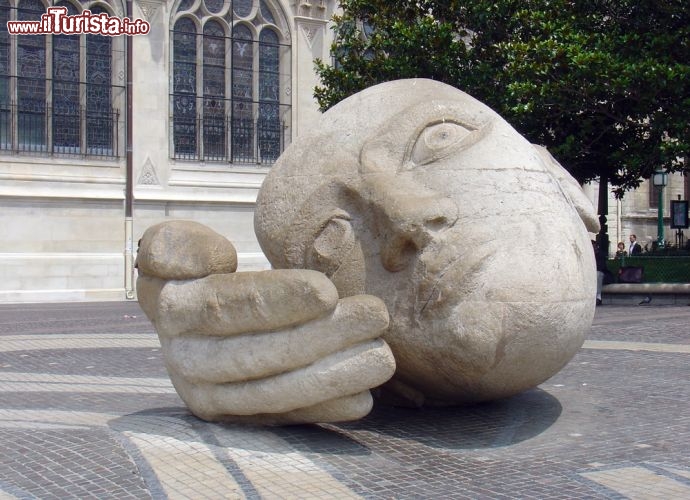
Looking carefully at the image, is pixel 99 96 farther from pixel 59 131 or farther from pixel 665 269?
pixel 665 269

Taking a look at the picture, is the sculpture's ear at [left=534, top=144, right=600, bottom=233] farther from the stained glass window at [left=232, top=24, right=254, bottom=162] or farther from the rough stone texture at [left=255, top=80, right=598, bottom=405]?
the stained glass window at [left=232, top=24, right=254, bottom=162]

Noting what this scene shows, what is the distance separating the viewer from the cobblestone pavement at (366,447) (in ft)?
17.9

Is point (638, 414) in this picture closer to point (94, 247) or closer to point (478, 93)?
point (478, 93)

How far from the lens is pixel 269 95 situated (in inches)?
1125

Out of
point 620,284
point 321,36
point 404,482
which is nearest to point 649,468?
point 404,482

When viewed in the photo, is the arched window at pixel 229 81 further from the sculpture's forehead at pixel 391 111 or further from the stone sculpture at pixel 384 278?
the stone sculpture at pixel 384 278

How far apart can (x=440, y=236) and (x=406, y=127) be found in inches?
36.8

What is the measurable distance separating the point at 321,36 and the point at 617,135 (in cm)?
1136

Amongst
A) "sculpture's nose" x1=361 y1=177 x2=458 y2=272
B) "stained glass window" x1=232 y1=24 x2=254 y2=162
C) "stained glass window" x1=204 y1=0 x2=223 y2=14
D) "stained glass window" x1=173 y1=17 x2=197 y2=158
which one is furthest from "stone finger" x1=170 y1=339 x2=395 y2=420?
"stained glass window" x1=204 y1=0 x2=223 y2=14

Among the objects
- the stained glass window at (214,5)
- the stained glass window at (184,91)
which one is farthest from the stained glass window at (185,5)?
the stained glass window at (214,5)

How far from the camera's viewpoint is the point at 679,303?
19703 mm

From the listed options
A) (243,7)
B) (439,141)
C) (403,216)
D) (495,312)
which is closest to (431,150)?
(439,141)

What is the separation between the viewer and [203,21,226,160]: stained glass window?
27375 millimetres

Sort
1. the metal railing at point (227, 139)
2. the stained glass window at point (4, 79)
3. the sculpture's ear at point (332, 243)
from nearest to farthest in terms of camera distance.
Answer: the sculpture's ear at point (332, 243) < the stained glass window at point (4, 79) < the metal railing at point (227, 139)
